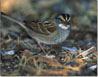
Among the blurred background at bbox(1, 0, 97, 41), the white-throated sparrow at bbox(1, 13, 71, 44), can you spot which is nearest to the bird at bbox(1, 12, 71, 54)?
the white-throated sparrow at bbox(1, 13, 71, 44)

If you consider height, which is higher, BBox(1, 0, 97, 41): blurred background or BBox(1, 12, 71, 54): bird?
BBox(1, 0, 97, 41): blurred background

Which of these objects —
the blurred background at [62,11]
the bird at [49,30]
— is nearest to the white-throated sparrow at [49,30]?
the bird at [49,30]

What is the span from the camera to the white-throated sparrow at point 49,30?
507 cm

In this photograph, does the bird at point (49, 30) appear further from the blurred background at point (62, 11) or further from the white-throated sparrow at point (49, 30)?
the blurred background at point (62, 11)

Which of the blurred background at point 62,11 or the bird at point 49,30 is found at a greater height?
the blurred background at point 62,11

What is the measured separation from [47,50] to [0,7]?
2.85 m

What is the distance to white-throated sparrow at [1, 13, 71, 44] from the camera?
16.6ft

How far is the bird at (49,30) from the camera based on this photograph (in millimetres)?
5070

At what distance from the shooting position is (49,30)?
5.16 meters

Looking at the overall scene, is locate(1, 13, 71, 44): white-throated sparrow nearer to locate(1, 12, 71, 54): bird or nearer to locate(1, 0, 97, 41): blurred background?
locate(1, 12, 71, 54): bird

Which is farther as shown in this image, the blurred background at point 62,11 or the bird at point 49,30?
the blurred background at point 62,11

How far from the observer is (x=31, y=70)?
360 centimetres

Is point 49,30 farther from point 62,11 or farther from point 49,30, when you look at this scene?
point 62,11

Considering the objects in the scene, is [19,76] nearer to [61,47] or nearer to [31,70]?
[31,70]
